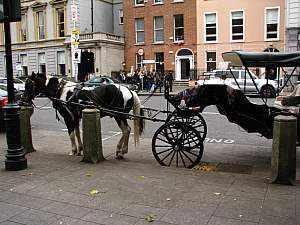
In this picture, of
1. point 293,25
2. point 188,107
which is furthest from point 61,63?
point 188,107

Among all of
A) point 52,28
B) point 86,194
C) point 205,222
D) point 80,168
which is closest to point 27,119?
point 80,168

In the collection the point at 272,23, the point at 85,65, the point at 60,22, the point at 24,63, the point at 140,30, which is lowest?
the point at 85,65

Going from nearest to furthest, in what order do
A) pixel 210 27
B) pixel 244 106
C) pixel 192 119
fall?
pixel 244 106 < pixel 192 119 < pixel 210 27

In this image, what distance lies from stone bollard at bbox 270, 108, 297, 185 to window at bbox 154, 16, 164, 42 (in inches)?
1251

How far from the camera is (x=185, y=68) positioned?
35031 mm

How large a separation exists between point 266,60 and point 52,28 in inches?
1471

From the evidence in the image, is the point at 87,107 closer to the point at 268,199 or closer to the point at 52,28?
the point at 268,199

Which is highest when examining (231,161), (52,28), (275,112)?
(52,28)

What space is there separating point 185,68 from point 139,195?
102ft

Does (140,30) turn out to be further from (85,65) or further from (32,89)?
(32,89)

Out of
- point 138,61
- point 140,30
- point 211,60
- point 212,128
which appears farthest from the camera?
point 138,61

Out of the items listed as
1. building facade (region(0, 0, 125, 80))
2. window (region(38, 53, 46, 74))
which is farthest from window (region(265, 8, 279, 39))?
window (region(38, 53, 46, 74))

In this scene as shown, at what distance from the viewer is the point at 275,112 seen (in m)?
6.80

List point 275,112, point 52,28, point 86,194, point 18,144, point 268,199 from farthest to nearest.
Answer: point 52,28, point 275,112, point 18,144, point 86,194, point 268,199
